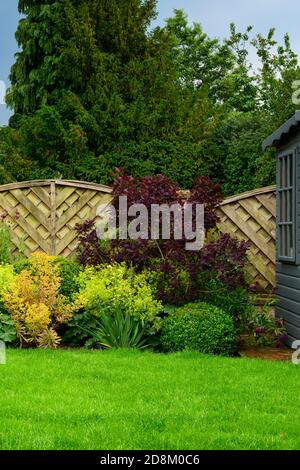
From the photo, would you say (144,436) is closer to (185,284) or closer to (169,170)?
(185,284)

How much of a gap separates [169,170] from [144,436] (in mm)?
11341

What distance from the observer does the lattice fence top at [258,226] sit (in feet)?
34.9

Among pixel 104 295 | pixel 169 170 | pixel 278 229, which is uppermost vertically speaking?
pixel 169 170

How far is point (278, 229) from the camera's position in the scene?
30.5 ft

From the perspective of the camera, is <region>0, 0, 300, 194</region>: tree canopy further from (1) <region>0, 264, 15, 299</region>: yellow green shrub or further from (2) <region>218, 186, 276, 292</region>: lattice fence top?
(1) <region>0, 264, 15, 299</region>: yellow green shrub

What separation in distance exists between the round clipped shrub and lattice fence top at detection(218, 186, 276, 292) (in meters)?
2.79

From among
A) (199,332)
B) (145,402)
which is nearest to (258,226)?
(199,332)

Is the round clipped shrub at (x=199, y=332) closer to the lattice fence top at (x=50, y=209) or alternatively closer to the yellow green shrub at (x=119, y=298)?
the yellow green shrub at (x=119, y=298)

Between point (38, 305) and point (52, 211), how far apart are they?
3.72 metres

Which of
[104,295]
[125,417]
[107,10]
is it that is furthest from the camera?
[107,10]

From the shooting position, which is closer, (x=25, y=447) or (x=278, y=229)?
(x=25, y=447)
